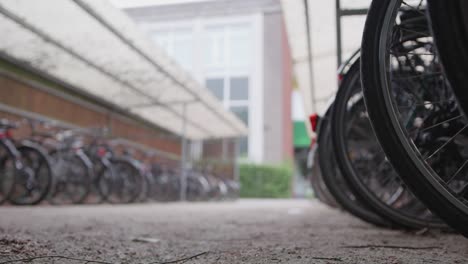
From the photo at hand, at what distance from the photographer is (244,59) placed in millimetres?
22812

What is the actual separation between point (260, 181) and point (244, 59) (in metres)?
6.61

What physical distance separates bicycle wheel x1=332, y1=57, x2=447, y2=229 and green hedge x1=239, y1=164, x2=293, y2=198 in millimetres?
15307

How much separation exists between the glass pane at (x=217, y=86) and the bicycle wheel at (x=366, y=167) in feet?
62.3

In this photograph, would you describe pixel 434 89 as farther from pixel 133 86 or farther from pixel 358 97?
pixel 133 86

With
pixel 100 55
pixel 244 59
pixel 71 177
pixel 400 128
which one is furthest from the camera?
pixel 244 59

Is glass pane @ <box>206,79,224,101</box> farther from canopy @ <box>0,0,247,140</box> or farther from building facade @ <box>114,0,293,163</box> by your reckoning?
canopy @ <box>0,0,247,140</box>

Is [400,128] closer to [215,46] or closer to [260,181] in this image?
[260,181]

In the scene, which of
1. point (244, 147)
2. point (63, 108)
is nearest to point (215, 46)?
point (244, 147)

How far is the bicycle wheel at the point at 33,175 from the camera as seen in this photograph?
580cm

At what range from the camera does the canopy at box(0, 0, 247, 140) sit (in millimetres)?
5207

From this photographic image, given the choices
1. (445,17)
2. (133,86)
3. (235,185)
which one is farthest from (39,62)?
(235,185)

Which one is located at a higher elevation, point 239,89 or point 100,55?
point 239,89

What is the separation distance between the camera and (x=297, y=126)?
2362cm

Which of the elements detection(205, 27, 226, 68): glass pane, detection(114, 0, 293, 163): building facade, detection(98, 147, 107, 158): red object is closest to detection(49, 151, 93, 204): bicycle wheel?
detection(98, 147, 107, 158): red object
